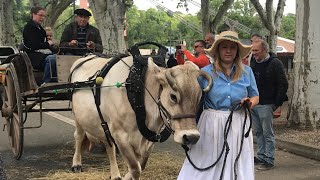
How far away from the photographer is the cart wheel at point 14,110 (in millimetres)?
6855

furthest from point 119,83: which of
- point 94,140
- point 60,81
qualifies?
point 60,81

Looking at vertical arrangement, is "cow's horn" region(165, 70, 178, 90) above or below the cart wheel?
above

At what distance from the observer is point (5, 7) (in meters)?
24.3

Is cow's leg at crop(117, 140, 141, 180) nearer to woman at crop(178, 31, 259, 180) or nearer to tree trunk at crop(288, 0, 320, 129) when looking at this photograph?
woman at crop(178, 31, 259, 180)

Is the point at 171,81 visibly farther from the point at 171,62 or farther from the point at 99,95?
the point at 99,95

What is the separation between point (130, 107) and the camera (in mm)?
4945

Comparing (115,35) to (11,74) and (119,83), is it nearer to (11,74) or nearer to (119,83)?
(11,74)

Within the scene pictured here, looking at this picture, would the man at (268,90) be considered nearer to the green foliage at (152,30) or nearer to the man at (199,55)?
the man at (199,55)

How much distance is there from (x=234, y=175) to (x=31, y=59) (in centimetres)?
465

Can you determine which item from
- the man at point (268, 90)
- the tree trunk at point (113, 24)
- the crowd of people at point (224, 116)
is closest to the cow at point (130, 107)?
the crowd of people at point (224, 116)

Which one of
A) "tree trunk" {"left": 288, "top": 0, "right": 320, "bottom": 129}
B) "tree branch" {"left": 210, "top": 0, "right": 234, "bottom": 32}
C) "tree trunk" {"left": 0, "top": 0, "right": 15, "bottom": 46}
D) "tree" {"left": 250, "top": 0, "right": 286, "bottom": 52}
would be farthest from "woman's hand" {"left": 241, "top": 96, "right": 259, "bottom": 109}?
"tree trunk" {"left": 0, "top": 0, "right": 15, "bottom": 46}

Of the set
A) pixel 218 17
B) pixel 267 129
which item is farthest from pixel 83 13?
pixel 218 17

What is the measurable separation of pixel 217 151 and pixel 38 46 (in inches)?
173

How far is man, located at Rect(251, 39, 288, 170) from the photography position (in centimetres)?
677
